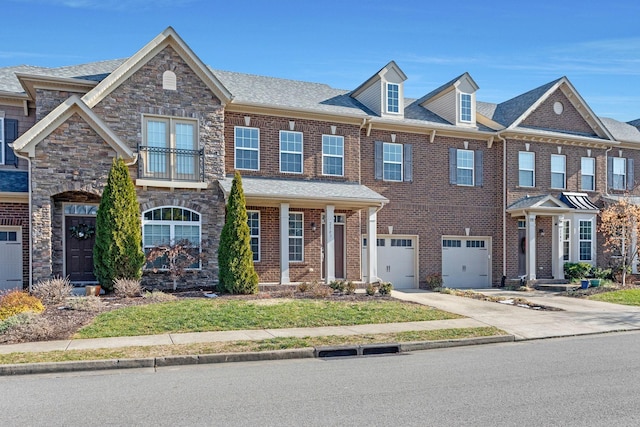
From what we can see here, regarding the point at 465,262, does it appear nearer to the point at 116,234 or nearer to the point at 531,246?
the point at 531,246

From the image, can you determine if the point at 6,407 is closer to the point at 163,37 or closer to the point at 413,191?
the point at 163,37

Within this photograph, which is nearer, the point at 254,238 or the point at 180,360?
the point at 180,360

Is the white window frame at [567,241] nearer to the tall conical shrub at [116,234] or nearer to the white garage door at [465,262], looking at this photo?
the white garage door at [465,262]

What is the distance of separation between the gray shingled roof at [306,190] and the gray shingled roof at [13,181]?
6.10m

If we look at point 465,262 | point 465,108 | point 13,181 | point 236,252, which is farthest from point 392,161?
point 13,181

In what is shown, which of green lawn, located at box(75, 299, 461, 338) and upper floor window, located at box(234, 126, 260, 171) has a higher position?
upper floor window, located at box(234, 126, 260, 171)

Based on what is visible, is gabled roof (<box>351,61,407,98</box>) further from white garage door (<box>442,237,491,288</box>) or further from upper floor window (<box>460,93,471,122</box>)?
white garage door (<box>442,237,491,288</box>)

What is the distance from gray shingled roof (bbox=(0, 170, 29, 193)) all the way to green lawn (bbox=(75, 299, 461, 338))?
654cm

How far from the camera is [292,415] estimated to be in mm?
6027

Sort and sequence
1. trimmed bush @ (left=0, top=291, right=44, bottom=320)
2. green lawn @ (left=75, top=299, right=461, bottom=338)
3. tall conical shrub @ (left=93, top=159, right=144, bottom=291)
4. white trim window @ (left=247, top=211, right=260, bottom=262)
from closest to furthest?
green lawn @ (left=75, top=299, right=461, bottom=338) < trimmed bush @ (left=0, top=291, right=44, bottom=320) < tall conical shrub @ (left=93, top=159, right=144, bottom=291) < white trim window @ (left=247, top=211, right=260, bottom=262)

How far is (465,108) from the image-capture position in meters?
23.0

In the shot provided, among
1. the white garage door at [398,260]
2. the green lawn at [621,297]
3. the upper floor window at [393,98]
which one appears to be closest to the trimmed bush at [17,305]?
the white garage door at [398,260]

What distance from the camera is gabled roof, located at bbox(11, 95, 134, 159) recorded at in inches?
605

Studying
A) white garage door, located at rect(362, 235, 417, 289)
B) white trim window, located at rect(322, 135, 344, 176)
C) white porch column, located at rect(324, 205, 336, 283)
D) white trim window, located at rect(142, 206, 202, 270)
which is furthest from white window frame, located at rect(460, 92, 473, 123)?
white trim window, located at rect(142, 206, 202, 270)
